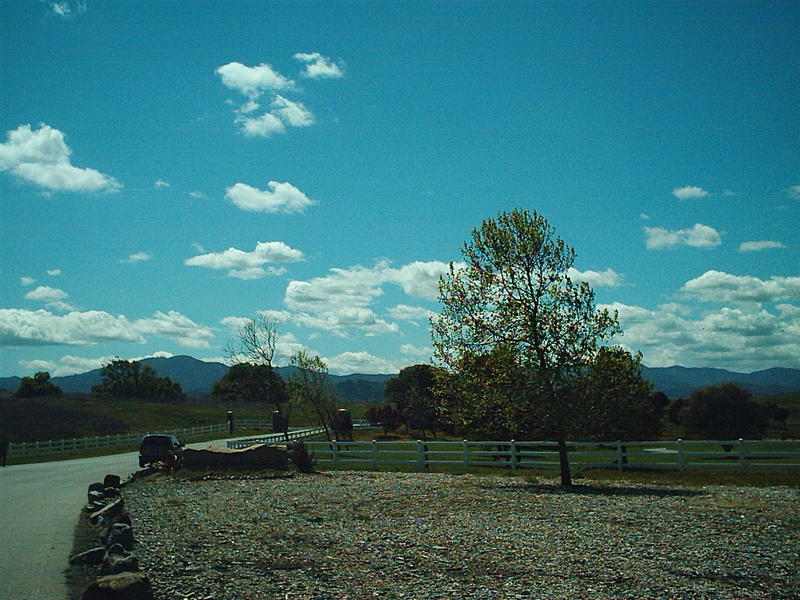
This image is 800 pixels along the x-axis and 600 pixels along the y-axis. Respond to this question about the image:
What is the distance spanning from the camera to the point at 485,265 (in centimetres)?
2214

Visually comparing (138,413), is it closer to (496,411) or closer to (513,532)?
(496,411)

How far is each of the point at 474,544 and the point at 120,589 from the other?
18.8 feet

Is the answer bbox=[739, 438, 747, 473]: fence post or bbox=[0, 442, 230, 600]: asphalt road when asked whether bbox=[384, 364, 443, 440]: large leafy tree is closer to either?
bbox=[739, 438, 747, 473]: fence post

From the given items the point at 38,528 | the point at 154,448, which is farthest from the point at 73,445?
the point at 38,528

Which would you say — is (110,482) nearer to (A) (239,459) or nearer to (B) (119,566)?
(A) (239,459)

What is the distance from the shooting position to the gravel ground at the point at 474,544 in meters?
8.87

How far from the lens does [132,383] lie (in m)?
129

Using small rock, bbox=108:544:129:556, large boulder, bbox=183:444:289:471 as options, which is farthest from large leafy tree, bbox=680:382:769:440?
small rock, bbox=108:544:129:556

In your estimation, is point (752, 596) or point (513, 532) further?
point (513, 532)

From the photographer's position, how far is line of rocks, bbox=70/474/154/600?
8047 millimetres

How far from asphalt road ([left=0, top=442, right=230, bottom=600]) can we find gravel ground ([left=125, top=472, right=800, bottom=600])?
4.40 ft

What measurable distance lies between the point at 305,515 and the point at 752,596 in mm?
9453

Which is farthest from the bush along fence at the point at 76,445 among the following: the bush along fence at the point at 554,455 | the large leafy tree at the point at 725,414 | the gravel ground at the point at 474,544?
the large leafy tree at the point at 725,414

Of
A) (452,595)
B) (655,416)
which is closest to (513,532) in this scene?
(452,595)
